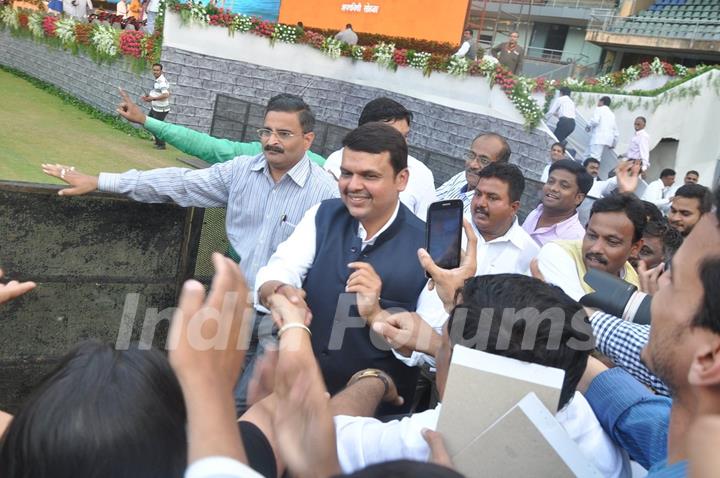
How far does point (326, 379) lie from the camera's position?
8.53 ft

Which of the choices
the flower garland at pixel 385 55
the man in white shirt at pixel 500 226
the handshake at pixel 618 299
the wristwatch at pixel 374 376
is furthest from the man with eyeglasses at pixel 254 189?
the flower garland at pixel 385 55

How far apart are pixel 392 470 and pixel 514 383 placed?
0.62m

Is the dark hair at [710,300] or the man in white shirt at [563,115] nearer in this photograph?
the dark hair at [710,300]

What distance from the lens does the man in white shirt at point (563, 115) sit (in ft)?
45.8

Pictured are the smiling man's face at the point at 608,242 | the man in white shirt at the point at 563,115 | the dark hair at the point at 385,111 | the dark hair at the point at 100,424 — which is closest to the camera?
the dark hair at the point at 100,424

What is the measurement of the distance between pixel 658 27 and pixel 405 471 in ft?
101

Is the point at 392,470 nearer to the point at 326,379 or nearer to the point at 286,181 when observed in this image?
the point at 326,379

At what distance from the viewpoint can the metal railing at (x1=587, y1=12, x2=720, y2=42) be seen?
25798mm

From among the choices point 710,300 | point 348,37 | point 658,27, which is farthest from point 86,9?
point 710,300

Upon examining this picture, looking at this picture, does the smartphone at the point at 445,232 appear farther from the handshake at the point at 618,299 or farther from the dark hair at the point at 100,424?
the dark hair at the point at 100,424

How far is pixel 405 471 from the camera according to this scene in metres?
0.85

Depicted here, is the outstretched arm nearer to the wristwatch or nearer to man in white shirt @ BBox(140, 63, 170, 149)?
the wristwatch

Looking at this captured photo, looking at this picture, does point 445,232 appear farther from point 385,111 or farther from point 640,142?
point 640,142

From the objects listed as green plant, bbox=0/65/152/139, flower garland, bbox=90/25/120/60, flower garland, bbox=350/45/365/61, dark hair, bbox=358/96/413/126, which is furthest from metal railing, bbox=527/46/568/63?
dark hair, bbox=358/96/413/126
